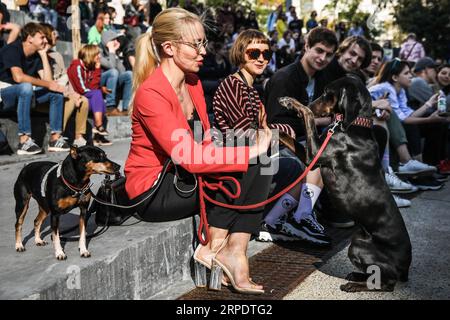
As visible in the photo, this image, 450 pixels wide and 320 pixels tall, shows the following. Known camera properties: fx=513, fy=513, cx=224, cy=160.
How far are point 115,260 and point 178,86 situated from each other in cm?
111

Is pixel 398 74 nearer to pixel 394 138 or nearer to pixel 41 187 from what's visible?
Result: pixel 394 138

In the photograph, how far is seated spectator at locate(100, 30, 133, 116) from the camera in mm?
8547

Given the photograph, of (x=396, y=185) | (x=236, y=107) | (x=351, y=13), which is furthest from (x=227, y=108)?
(x=351, y=13)

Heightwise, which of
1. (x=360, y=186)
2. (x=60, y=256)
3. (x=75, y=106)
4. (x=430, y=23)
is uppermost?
(x=430, y=23)

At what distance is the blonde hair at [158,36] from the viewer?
2.97 m

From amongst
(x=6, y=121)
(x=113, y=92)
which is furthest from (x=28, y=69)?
(x=113, y=92)

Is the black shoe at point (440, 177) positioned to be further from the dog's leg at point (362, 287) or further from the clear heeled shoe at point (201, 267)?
the clear heeled shoe at point (201, 267)

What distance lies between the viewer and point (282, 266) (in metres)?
3.83

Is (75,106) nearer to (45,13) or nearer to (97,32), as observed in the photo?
(97,32)

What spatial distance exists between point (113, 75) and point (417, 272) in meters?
6.23

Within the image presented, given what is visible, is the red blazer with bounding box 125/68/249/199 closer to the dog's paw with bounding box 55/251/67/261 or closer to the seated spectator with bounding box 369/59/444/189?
the dog's paw with bounding box 55/251/67/261

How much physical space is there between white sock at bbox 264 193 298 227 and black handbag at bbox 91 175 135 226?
1471 mm

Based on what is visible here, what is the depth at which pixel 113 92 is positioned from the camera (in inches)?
337
